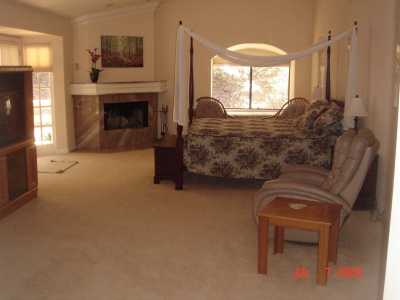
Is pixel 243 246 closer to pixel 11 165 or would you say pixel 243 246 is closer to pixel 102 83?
pixel 11 165

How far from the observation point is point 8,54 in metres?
7.80

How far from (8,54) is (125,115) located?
261 centimetres

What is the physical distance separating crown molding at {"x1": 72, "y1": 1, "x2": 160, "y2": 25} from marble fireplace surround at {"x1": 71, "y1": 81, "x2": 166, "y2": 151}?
1.23 meters

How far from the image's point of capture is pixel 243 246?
417cm

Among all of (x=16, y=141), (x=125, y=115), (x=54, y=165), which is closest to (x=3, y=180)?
(x=16, y=141)

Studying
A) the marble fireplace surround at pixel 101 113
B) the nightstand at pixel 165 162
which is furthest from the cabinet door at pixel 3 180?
the marble fireplace surround at pixel 101 113

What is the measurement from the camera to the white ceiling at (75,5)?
712 cm

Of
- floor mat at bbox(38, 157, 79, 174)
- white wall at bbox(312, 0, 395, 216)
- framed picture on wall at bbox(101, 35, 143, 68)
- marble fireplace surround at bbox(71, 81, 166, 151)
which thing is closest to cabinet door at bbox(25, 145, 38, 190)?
floor mat at bbox(38, 157, 79, 174)

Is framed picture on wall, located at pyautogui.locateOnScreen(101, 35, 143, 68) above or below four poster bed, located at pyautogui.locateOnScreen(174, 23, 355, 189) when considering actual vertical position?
above

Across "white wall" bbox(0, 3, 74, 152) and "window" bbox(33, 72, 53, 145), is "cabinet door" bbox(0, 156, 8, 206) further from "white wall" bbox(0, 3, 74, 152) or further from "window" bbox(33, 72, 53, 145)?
"window" bbox(33, 72, 53, 145)

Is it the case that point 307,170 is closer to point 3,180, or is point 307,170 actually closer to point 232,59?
point 232,59

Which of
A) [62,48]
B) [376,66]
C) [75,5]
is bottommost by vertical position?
[376,66]

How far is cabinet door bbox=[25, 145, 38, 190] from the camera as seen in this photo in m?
5.48

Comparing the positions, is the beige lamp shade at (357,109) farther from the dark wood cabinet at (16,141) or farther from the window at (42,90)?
the window at (42,90)
